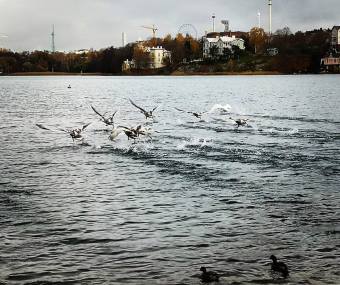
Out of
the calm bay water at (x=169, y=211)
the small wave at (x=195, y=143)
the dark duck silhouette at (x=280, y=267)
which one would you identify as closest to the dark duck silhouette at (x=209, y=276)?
the calm bay water at (x=169, y=211)

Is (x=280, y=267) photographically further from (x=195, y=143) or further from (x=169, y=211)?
(x=195, y=143)

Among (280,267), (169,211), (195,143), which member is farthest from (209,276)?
(195,143)

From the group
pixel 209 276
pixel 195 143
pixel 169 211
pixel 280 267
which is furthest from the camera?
pixel 195 143

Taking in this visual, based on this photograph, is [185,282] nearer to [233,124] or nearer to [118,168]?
[118,168]

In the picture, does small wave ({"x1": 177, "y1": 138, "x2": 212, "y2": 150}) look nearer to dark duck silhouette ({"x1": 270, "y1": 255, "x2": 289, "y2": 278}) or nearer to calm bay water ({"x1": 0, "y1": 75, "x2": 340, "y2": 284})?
calm bay water ({"x1": 0, "y1": 75, "x2": 340, "y2": 284})

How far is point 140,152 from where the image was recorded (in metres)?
35.0

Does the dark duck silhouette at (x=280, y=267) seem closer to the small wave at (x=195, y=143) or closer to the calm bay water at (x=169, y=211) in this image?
the calm bay water at (x=169, y=211)

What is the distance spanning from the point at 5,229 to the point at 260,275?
8.72 meters

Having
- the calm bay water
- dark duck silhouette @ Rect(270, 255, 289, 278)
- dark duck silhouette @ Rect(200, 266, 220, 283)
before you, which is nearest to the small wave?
the calm bay water

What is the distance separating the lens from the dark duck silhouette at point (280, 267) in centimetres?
1452

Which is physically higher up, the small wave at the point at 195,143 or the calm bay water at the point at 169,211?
the small wave at the point at 195,143

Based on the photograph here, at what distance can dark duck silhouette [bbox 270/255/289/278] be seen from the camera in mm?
14516

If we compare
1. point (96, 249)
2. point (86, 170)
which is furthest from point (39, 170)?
point (96, 249)

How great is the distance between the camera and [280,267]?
14.6 meters
